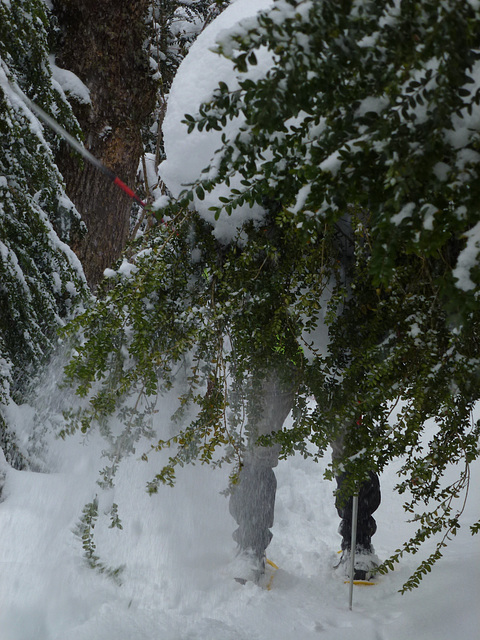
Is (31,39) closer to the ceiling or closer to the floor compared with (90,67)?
closer to the floor

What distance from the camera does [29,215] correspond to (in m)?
2.91

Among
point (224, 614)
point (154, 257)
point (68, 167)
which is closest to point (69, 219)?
point (68, 167)

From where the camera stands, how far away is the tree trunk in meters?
3.70

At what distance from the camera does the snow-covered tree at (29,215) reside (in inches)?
111

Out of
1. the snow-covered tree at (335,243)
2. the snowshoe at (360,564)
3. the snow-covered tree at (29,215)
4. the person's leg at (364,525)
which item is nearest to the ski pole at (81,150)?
the snow-covered tree at (29,215)

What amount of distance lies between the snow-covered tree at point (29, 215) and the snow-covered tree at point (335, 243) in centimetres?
91

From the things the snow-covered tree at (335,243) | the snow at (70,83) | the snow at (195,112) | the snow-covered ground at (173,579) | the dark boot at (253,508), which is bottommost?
the snow-covered ground at (173,579)

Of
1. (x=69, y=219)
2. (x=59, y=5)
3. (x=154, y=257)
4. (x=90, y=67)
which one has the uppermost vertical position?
(x=59, y=5)

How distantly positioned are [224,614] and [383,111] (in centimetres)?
267

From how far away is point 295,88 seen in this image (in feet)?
3.11

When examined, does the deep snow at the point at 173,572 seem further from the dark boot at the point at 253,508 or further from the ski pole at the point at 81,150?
the ski pole at the point at 81,150

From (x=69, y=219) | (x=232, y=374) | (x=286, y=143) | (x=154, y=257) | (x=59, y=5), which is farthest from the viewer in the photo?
(x=59, y=5)

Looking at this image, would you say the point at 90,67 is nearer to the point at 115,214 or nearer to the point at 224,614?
the point at 115,214

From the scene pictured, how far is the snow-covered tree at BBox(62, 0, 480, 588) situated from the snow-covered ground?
0.78 m
